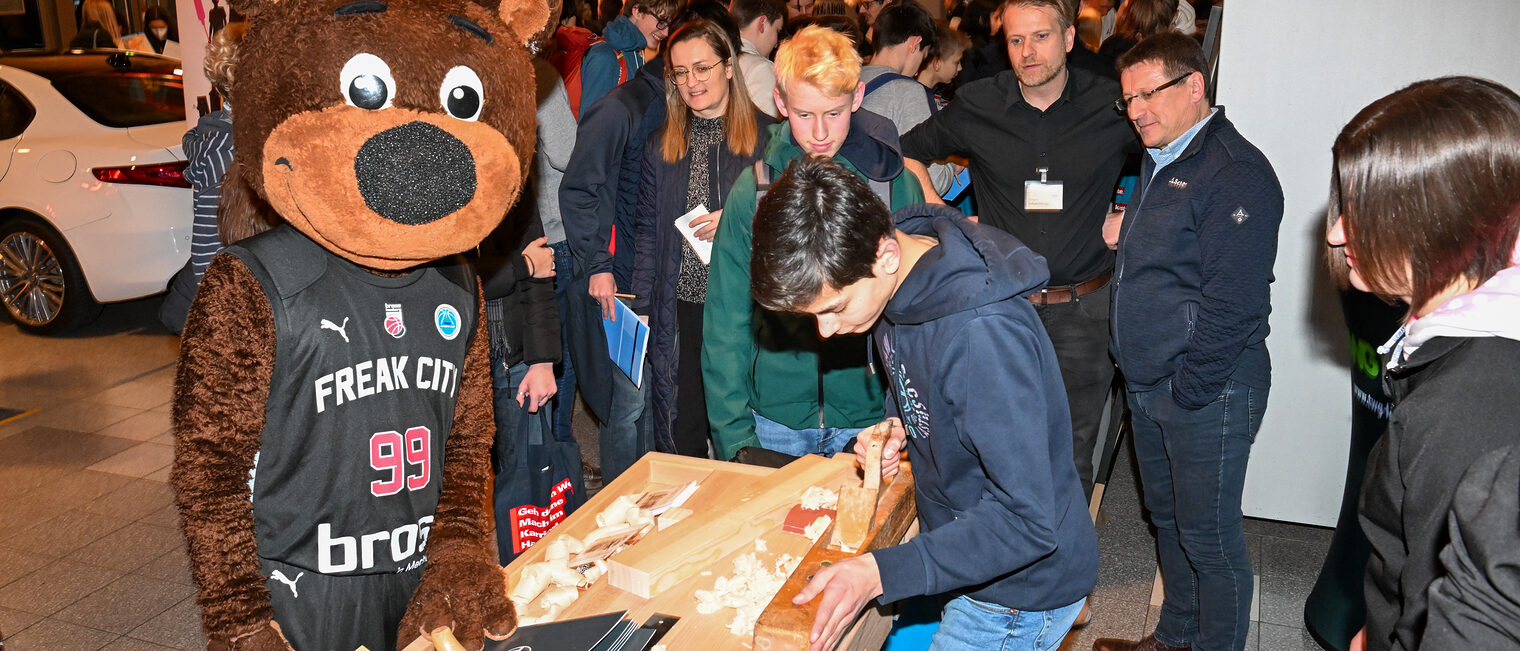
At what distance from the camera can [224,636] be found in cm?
178

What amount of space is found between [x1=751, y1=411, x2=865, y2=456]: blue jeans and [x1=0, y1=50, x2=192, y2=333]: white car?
4.88 metres

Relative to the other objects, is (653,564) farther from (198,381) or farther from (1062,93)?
(1062,93)

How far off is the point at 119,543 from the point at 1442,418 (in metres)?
4.58

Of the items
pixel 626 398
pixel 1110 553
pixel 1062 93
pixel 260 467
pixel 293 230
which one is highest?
pixel 1062 93

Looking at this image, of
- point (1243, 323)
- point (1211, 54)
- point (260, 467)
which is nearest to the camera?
point (260, 467)

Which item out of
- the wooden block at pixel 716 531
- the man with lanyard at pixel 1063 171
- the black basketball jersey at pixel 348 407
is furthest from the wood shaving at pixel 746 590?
the man with lanyard at pixel 1063 171

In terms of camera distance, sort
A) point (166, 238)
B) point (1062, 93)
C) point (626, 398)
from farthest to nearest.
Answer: point (166, 238) < point (626, 398) < point (1062, 93)

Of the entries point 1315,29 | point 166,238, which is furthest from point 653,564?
point 166,238

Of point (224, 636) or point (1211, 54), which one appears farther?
point (1211, 54)

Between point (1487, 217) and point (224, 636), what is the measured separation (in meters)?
2.04

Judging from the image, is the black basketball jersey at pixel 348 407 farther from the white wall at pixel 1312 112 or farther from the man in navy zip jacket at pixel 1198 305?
the white wall at pixel 1312 112

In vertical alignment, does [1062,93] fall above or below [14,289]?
above

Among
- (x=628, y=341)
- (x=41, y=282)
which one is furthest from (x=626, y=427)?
(x=41, y=282)

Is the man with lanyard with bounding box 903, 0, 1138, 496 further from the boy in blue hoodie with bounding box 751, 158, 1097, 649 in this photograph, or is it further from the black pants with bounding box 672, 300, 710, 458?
the boy in blue hoodie with bounding box 751, 158, 1097, 649
